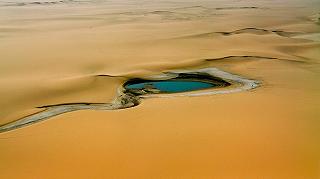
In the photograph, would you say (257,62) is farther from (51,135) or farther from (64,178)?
(64,178)

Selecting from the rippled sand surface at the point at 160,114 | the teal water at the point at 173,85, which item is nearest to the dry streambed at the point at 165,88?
the teal water at the point at 173,85

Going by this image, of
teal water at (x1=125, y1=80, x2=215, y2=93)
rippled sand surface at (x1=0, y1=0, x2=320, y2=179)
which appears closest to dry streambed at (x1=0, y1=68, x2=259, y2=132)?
teal water at (x1=125, y1=80, x2=215, y2=93)

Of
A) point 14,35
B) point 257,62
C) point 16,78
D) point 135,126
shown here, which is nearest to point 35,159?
point 135,126

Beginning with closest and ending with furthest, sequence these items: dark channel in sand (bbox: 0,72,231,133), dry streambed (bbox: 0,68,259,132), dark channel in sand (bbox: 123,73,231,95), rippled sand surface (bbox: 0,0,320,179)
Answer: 1. rippled sand surface (bbox: 0,0,320,179)
2. dark channel in sand (bbox: 0,72,231,133)
3. dry streambed (bbox: 0,68,259,132)
4. dark channel in sand (bbox: 123,73,231,95)

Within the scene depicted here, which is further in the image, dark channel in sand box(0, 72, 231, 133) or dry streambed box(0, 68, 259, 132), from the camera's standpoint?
dry streambed box(0, 68, 259, 132)

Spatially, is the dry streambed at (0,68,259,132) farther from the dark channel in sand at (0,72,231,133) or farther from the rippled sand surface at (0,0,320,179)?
the rippled sand surface at (0,0,320,179)

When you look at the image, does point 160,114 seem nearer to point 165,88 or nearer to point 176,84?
point 165,88
